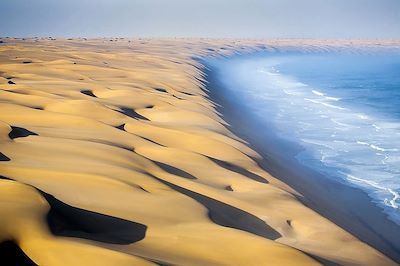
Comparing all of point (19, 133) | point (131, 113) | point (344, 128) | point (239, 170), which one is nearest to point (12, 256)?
point (19, 133)

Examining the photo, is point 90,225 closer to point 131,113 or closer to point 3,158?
point 3,158

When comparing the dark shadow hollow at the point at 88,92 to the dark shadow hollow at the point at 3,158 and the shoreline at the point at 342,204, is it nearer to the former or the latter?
the shoreline at the point at 342,204

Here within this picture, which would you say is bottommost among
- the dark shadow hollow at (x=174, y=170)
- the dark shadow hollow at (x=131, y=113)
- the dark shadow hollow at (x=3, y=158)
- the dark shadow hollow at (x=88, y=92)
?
the dark shadow hollow at (x=174, y=170)

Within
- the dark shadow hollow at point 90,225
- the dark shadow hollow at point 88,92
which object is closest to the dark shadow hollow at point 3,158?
the dark shadow hollow at point 90,225

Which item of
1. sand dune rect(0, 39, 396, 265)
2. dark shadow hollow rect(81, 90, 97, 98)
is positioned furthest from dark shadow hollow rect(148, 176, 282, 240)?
dark shadow hollow rect(81, 90, 97, 98)

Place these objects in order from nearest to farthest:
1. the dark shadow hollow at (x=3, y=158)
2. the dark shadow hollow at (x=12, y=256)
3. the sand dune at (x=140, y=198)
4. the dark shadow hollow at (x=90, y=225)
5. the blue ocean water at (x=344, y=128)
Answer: the dark shadow hollow at (x=12, y=256) → the sand dune at (x=140, y=198) → the dark shadow hollow at (x=90, y=225) → the dark shadow hollow at (x=3, y=158) → the blue ocean water at (x=344, y=128)

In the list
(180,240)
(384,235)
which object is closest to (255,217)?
(180,240)

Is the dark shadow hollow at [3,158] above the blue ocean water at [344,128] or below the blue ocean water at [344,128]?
above
